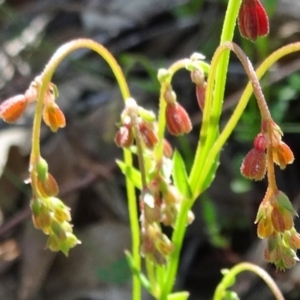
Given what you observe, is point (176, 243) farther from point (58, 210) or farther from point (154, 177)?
point (58, 210)

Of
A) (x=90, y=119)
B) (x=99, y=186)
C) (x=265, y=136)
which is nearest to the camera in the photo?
(x=265, y=136)

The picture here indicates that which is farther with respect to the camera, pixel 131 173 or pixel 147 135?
pixel 131 173

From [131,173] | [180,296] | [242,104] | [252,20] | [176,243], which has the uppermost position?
[252,20]

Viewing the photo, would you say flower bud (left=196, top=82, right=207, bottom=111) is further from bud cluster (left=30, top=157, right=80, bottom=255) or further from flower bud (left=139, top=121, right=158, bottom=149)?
bud cluster (left=30, top=157, right=80, bottom=255)

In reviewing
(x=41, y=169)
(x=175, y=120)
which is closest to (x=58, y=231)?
(x=41, y=169)

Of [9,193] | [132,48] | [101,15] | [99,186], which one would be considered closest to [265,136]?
[99,186]

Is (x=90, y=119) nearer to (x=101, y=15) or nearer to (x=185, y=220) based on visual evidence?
(x=101, y=15)
